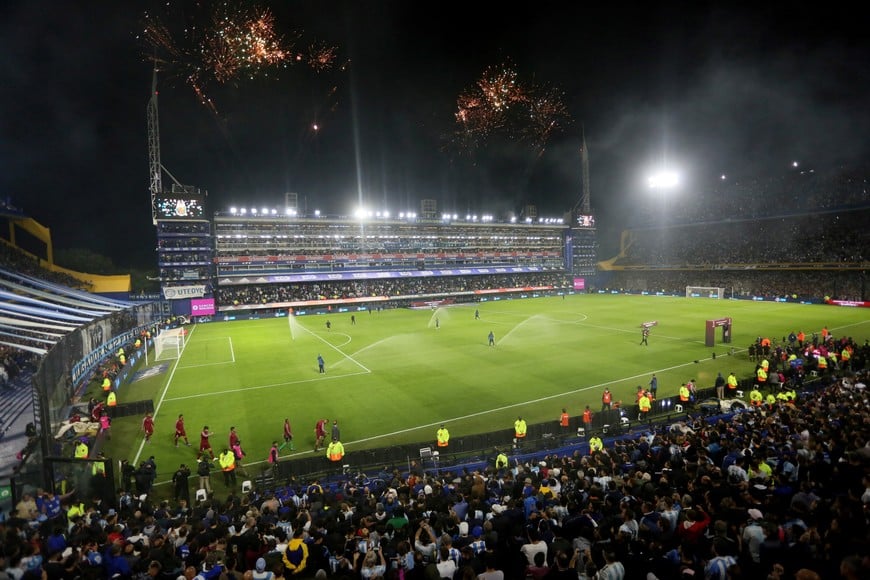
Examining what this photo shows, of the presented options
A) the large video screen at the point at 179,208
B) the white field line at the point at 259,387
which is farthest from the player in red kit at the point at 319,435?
the large video screen at the point at 179,208

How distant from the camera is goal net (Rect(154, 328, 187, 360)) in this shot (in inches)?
1302

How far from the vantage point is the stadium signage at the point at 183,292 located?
2218 inches

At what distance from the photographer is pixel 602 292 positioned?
95562mm

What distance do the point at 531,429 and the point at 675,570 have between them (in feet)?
39.5

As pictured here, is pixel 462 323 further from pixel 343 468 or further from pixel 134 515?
pixel 134 515

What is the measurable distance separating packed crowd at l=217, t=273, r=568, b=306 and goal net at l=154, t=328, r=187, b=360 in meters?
24.0

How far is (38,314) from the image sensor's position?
92.5 feet

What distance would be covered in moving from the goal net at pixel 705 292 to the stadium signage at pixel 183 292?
77559 millimetres

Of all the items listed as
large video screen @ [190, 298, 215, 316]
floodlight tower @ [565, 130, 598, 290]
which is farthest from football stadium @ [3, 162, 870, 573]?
floodlight tower @ [565, 130, 598, 290]

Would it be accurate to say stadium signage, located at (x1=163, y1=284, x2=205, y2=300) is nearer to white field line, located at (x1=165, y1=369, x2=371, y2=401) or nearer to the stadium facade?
the stadium facade

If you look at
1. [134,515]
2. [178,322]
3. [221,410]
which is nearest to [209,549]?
[134,515]

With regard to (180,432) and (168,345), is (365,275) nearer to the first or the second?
(168,345)

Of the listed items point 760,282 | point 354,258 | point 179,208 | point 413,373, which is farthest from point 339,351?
point 760,282

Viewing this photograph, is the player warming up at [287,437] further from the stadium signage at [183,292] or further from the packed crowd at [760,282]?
the packed crowd at [760,282]
